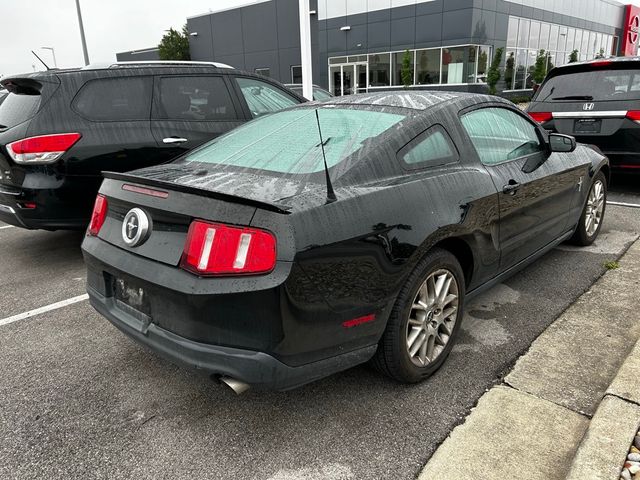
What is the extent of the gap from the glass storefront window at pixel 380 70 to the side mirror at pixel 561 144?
25.3 m

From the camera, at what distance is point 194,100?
199 inches

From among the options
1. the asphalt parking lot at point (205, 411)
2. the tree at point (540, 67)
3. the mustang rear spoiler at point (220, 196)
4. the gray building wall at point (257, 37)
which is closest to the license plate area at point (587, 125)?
the asphalt parking lot at point (205, 411)

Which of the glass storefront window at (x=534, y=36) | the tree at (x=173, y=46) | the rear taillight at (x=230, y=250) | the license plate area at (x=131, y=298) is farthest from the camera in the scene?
the tree at (x=173, y=46)

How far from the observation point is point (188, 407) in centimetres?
254

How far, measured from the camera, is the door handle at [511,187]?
3111 millimetres

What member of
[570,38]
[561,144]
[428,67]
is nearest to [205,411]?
[561,144]

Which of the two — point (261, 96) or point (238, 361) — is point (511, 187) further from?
point (261, 96)

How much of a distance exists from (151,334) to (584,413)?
2089mm

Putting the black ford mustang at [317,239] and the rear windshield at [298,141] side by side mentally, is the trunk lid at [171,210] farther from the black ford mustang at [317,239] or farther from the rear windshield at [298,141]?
the rear windshield at [298,141]

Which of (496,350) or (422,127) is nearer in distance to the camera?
(422,127)

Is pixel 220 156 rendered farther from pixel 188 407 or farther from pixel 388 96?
pixel 188 407

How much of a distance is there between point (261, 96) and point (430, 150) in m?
3.33

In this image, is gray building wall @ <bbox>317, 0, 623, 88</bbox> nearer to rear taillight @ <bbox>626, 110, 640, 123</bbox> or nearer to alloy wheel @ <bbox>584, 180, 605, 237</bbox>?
rear taillight @ <bbox>626, 110, 640, 123</bbox>

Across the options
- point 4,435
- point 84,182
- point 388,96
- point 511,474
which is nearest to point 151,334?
point 4,435
